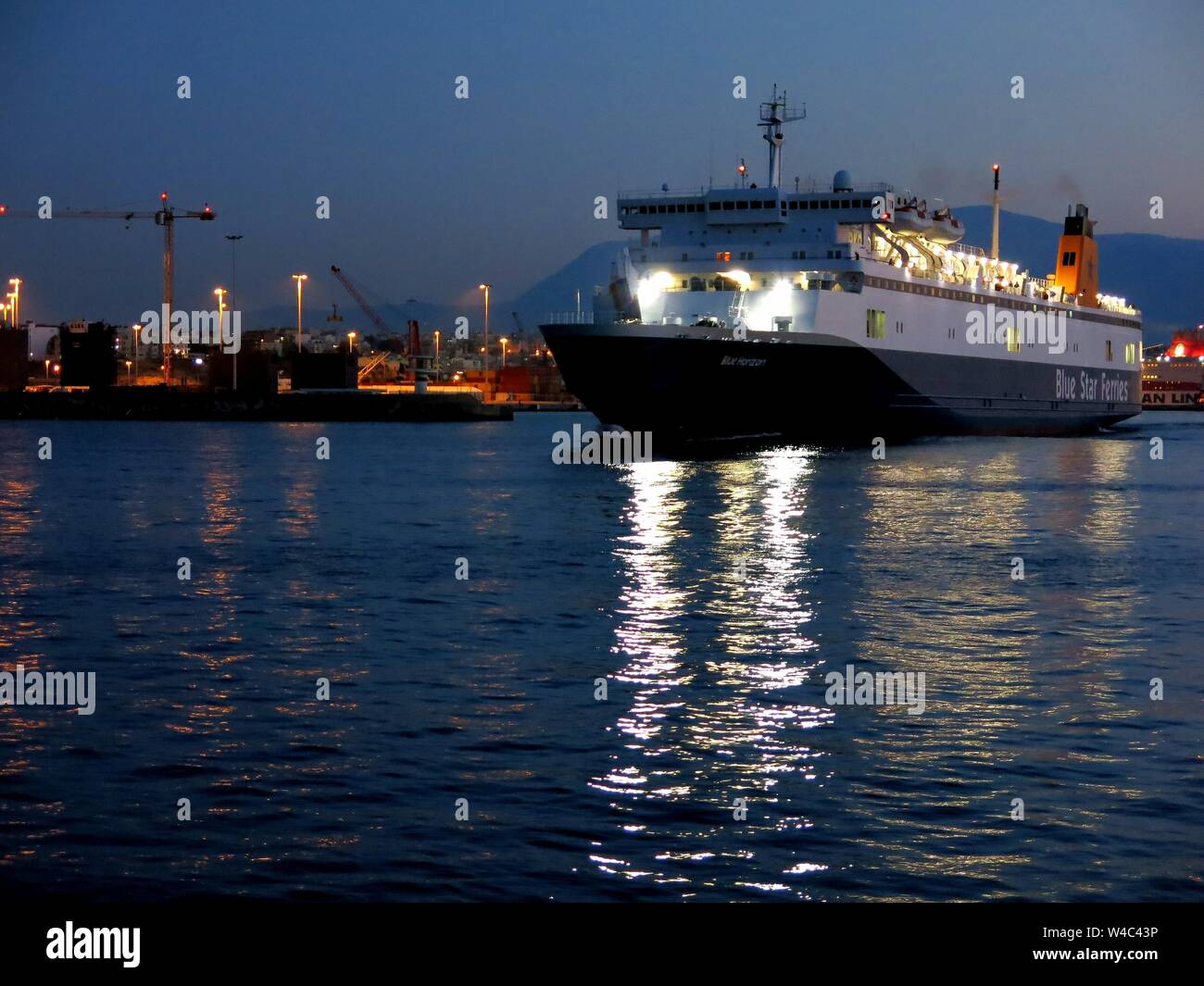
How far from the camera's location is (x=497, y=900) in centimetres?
1139

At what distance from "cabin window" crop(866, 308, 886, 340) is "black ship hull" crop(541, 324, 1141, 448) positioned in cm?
86

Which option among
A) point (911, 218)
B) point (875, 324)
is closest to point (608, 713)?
point (875, 324)

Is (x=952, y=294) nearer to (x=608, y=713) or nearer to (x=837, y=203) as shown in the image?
(x=837, y=203)

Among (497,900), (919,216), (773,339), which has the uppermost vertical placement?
(919,216)

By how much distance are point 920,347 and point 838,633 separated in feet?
192

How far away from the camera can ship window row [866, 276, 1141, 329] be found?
251 feet

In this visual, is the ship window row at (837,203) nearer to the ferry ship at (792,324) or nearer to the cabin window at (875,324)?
the ferry ship at (792,324)

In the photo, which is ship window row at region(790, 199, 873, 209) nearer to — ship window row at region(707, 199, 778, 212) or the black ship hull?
ship window row at region(707, 199, 778, 212)

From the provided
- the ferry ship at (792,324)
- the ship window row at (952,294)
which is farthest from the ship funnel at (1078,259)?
the ferry ship at (792,324)

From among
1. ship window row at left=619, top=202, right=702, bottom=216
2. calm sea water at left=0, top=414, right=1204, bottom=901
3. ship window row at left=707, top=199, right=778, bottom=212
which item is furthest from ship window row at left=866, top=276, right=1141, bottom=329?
calm sea water at left=0, top=414, right=1204, bottom=901

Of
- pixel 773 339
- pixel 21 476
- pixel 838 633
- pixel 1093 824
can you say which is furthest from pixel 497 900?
pixel 21 476

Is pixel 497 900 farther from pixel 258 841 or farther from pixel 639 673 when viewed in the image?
pixel 639 673

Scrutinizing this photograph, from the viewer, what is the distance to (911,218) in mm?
80625

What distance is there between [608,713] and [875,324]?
59.7m
